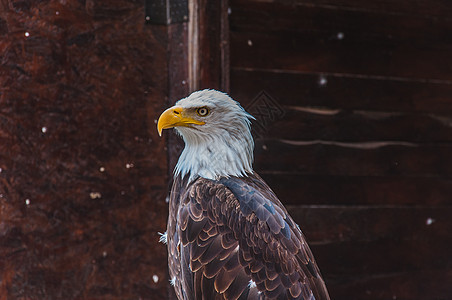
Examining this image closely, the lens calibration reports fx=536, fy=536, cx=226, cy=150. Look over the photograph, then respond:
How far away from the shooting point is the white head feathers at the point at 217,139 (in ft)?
6.93

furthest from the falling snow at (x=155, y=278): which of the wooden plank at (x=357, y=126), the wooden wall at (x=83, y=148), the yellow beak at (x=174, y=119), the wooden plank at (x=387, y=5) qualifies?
the wooden plank at (x=387, y=5)

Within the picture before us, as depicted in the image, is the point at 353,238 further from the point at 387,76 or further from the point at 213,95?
the point at 213,95

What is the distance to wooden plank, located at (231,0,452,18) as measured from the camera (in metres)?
3.08

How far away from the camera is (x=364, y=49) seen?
10.5 ft

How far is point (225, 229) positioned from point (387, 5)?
1970 millimetres

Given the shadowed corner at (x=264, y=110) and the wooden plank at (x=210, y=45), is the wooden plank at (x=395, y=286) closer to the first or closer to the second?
the shadowed corner at (x=264, y=110)

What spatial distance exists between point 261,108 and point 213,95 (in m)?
0.80

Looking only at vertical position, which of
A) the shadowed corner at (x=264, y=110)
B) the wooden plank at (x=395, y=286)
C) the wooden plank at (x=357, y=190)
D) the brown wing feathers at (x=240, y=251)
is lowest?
the wooden plank at (x=395, y=286)

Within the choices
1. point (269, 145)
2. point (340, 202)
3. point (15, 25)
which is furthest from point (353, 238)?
point (15, 25)

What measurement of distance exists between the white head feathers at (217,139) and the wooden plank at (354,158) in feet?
2.79

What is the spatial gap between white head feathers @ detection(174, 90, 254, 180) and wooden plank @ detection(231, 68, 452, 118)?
78cm

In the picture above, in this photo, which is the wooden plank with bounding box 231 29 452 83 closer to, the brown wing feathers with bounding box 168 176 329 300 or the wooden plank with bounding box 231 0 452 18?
the wooden plank with bounding box 231 0 452 18

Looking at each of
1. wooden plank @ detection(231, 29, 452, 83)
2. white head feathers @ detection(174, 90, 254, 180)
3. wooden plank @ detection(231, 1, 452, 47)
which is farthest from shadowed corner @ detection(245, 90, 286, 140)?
white head feathers @ detection(174, 90, 254, 180)

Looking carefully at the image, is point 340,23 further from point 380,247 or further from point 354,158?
point 380,247
